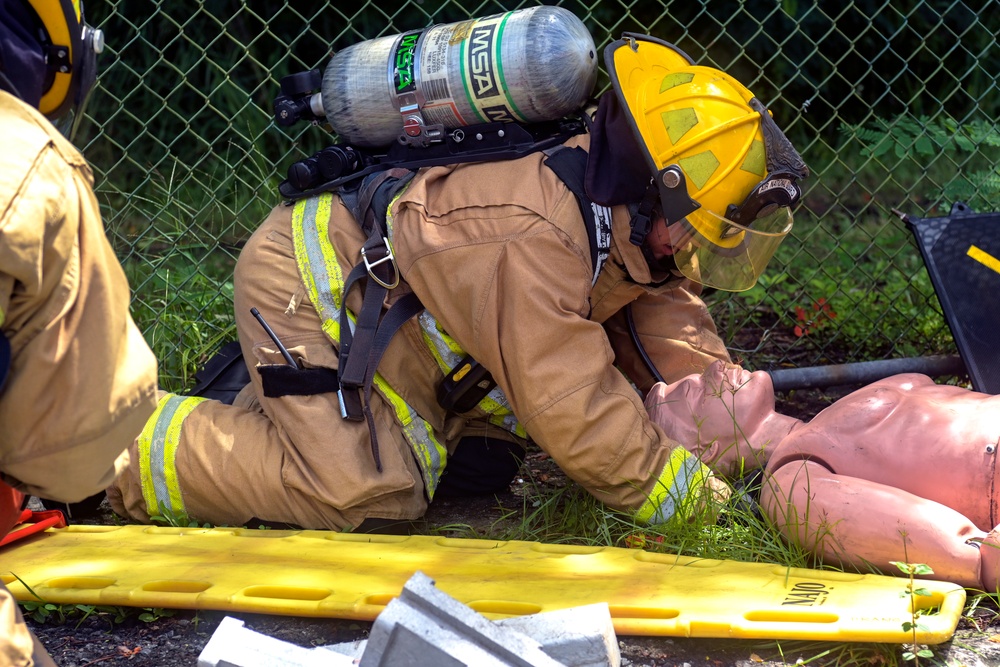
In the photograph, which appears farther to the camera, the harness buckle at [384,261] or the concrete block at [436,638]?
the harness buckle at [384,261]

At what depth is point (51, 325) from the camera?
4.71 feet

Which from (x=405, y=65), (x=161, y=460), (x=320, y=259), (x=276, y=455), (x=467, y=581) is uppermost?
(x=405, y=65)

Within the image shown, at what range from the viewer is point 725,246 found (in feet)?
8.46

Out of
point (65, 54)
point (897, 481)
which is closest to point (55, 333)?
point (65, 54)

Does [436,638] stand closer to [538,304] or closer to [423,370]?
[538,304]

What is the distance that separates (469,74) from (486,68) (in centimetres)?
5

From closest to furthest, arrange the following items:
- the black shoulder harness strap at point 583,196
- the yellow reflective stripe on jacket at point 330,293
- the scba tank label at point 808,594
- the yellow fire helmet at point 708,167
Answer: the scba tank label at point 808,594, the yellow fire helmet at point 708,167, the black shoulder harness strap at point 583,196, the yellow reflective stripe on jacket at point 330,293

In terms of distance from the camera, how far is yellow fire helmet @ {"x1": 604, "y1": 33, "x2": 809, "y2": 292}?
2502 mm

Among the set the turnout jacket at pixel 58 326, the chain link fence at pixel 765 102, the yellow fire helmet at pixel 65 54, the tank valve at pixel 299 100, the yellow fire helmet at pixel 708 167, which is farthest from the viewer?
the chain link fence at pixel 765 102

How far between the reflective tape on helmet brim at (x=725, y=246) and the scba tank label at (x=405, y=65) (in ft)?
2.47

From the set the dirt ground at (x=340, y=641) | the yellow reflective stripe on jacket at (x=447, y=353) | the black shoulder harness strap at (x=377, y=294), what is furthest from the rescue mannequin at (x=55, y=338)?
the yellow reflective stripe on jacket at (x=447, y=353)

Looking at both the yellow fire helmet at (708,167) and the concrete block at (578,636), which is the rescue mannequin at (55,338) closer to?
the concrete block at (578,636)

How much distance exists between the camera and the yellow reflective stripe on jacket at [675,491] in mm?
2572

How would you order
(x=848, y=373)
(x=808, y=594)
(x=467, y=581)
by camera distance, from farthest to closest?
(x=848, y=373), (x=467, y=581), (x=808, y=594)
